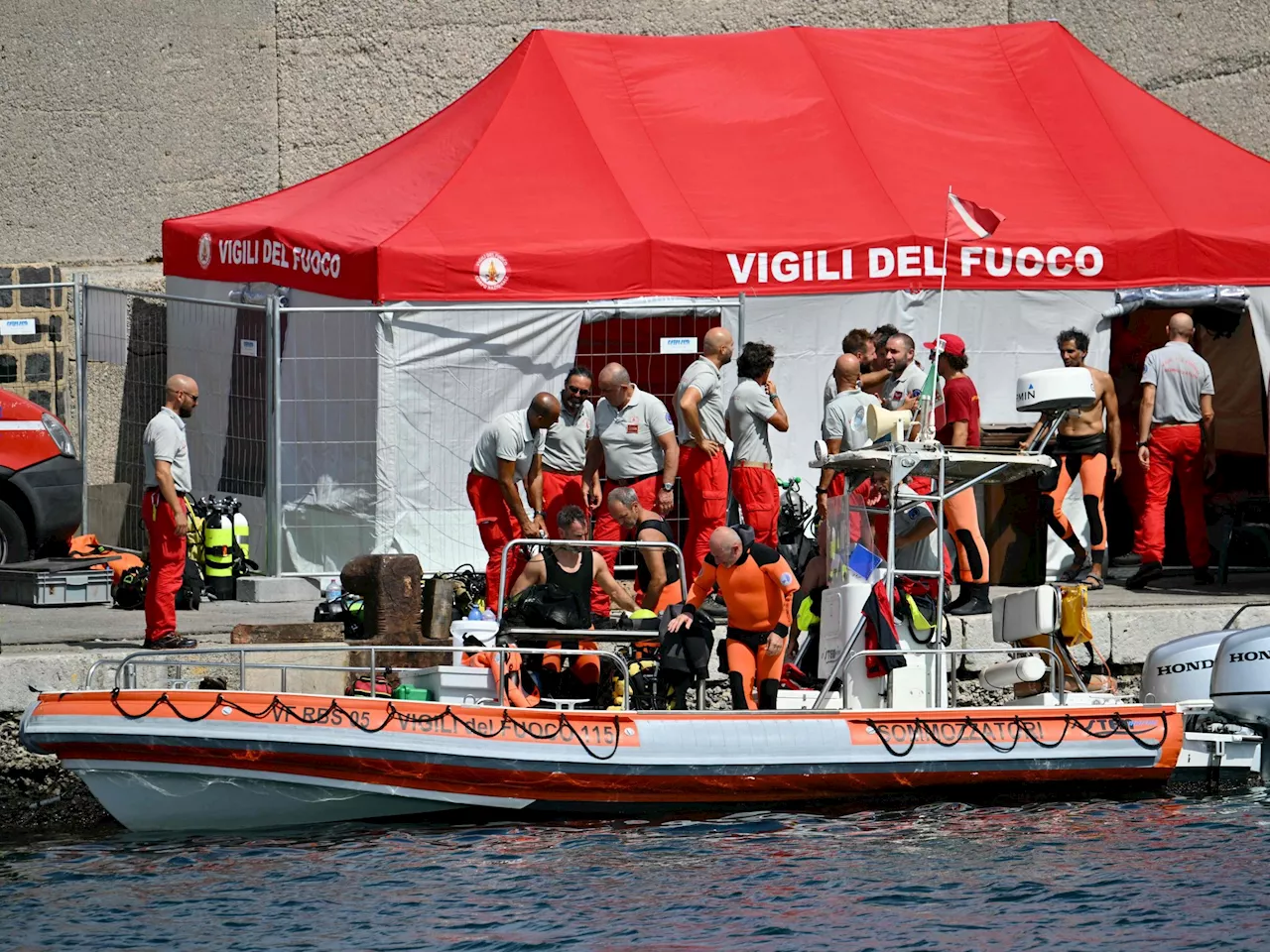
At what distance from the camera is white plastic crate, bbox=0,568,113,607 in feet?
43.8

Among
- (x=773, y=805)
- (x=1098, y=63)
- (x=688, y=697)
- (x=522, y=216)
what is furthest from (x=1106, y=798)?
(x=1098, y=63)

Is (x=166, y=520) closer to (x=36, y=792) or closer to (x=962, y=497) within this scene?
(x=36, y=792)

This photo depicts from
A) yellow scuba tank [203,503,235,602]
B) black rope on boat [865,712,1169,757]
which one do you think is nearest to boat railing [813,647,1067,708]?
black rope on boat [865,712,1169,757]

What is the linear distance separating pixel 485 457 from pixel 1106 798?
4374 mm

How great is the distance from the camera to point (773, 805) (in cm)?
1031

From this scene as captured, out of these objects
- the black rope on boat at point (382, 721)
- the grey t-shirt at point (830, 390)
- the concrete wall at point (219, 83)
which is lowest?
the black rope on boat at point (382, 721)

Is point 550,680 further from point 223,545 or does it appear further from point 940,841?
point 223,545

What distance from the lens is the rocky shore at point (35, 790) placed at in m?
10.8

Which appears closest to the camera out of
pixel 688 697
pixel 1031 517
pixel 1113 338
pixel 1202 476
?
pixel 688 697

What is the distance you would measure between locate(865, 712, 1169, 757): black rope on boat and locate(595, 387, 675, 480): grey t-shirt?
3064mm

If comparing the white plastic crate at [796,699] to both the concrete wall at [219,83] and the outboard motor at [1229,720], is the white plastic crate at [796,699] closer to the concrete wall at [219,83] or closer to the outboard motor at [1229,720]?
the outboard motor at [1229,720]

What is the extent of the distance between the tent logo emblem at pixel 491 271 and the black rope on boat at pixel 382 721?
481 cm

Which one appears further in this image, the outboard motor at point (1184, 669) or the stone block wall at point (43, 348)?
the stone block wall at point (43, 348)

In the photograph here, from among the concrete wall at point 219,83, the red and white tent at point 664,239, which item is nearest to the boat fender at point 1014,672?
the red and white tent at point 664,239
